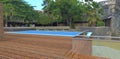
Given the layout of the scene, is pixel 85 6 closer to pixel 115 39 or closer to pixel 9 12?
pixel 9 12

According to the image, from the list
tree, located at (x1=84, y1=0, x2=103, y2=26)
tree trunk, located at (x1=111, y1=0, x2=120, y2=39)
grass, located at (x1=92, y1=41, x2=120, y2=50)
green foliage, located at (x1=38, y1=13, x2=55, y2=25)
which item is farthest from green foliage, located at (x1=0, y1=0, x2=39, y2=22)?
grass, located at (x1=92, y1=41, x2=120, y2=50)

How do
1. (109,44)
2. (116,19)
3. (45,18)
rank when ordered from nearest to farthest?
(109,44)
(116,19)
(45,18)

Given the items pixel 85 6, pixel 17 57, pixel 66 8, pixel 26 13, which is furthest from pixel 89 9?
pixel 17 57

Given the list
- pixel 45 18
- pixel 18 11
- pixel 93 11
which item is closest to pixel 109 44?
pixel 93 11

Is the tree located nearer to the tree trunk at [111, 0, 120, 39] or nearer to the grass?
the tree trunk at [111, 0, 120, 39]

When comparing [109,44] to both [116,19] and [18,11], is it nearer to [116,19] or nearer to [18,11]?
[116,19]

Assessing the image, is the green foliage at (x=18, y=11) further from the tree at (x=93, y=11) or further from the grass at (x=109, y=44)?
the grass at (x=109, y=44)

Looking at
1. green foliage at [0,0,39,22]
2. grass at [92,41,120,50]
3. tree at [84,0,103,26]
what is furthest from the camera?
green foliage at [0,0,39,22]

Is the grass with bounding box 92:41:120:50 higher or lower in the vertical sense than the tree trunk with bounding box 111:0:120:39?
lower

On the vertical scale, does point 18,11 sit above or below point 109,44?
above

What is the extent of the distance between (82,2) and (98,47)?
59.6 ft

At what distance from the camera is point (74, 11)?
21.1 meters

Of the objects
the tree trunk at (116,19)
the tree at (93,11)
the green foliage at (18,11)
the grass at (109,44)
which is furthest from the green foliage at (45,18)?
the grass at (109,44)

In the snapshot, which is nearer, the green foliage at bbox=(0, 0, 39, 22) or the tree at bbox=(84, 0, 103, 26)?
the tree at bbox=(84, 0, 103, 26)
